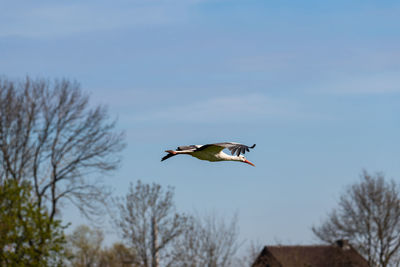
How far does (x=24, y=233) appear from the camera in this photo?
33469mm

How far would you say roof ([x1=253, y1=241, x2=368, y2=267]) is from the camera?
4866 centimetres

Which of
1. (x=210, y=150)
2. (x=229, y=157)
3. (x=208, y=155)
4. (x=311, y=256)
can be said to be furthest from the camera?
(x=311, y=256)

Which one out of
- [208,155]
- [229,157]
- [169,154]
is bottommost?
[169,154]

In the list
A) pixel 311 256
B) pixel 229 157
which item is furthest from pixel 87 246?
pixel 229 157

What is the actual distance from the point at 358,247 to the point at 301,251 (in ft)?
38.7

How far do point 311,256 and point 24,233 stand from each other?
2883cm

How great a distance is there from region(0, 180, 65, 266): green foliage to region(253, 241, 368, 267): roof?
50.4 ft

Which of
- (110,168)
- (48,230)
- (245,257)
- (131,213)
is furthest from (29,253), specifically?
(245,257)

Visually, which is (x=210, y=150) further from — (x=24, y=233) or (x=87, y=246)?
(x=87, y=246)

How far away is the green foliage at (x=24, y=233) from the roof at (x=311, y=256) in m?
15.4

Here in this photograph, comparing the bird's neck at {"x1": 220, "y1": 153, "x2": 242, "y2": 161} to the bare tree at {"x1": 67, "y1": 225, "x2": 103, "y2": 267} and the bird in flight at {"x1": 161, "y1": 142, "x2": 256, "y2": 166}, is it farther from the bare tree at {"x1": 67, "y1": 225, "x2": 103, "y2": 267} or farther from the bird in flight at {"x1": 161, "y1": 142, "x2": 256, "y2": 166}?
the bare tree at {"x1": 67, "y1": 225, "x2": 103, "y2": 267}

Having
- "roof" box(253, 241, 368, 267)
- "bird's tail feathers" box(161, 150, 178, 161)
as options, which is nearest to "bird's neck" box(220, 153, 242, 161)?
"bird's tail feathers" box(161, 150, 178, 161)

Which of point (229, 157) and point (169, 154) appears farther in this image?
point (229, 157)

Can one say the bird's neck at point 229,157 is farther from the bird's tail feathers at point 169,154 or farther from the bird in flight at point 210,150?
the bird's tail feathers at point 169,154
